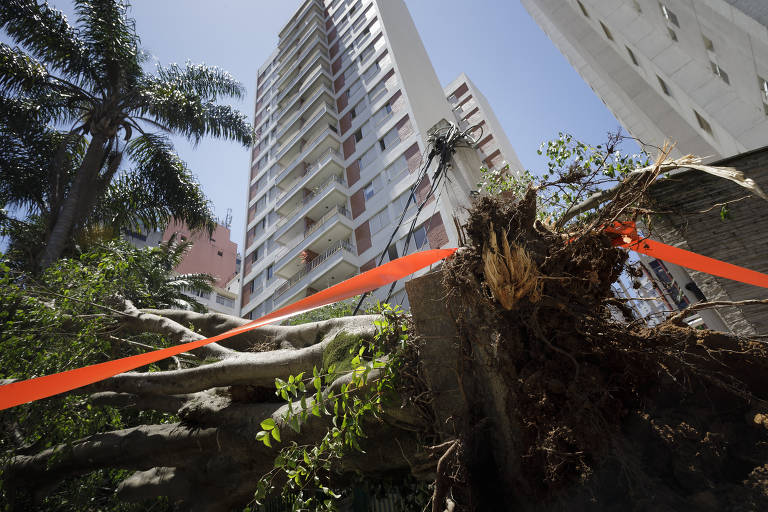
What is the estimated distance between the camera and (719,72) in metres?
7.67

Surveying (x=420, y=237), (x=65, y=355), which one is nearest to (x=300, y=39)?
(x=420, y=237)

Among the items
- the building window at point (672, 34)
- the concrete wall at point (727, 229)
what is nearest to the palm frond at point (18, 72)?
the concrete wall at point (727, 229)

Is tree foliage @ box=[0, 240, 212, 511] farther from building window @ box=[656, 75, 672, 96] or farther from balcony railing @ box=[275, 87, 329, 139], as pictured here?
balcony railing @ box=[275, 87, 329, 139]

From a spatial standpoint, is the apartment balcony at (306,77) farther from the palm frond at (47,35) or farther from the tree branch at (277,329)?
the tree branch at (277,329)

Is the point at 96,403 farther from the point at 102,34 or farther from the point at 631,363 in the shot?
the point at 102,34

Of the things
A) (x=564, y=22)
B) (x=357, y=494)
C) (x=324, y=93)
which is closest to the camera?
(x=357, y=494)

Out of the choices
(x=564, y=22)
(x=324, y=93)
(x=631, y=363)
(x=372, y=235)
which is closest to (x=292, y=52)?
(x=324, y=93)

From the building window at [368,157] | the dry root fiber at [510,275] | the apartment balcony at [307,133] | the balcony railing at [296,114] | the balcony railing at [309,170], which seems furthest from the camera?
the balcony railing at [296,114]

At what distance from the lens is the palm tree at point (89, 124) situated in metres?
8.77

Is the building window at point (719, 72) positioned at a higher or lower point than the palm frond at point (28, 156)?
lower

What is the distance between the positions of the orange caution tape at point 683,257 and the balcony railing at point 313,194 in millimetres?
21372

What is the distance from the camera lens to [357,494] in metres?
3.51

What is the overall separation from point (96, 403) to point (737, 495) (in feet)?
19.3

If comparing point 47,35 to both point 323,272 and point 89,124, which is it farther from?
point 323,272
